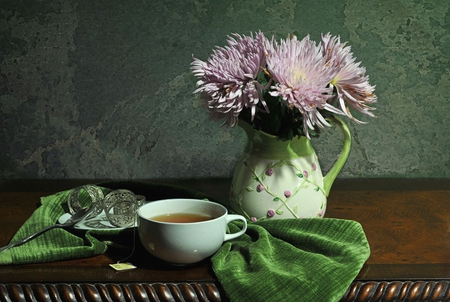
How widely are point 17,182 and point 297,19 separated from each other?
71 cm

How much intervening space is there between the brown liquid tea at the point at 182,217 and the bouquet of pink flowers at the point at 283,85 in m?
0.14

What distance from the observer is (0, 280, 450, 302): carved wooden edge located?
74 cm

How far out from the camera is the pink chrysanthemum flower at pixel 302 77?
0.82 metres

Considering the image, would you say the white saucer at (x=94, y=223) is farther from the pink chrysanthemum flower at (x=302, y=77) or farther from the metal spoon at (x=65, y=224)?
the pink chrysanthemum flower at (x=302, y=77)

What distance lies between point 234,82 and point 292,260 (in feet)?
0.88

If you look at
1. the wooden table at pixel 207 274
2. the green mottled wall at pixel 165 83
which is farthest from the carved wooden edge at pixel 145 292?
the green mottled wall at pixel 165 83

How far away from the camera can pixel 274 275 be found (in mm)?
735

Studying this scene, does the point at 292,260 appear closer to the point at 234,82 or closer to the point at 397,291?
the point at 397,291

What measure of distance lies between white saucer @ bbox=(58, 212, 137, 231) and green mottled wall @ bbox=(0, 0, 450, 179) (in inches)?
14.0

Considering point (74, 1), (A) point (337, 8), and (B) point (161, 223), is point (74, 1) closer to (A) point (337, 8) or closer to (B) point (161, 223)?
(A) point (337, 8)

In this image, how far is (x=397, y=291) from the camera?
0.76 metres

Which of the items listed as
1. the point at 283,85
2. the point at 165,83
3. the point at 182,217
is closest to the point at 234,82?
the point at 283,85

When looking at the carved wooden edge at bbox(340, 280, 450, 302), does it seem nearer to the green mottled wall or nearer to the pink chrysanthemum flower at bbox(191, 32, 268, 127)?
the pink chrysanthemum flower at bbox(191, 32, 268, 127)

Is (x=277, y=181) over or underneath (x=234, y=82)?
underneath
